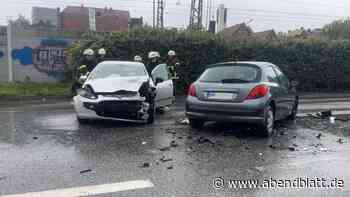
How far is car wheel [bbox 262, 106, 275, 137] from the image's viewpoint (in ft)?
23.7

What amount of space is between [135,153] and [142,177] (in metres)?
1.20

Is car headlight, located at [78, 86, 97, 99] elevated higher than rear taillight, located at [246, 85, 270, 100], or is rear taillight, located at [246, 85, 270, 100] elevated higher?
rear taillight, located at [246, 85, 270, 100]

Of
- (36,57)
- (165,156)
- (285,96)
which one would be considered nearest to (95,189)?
(165,156)

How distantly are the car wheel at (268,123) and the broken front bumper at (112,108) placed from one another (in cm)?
265

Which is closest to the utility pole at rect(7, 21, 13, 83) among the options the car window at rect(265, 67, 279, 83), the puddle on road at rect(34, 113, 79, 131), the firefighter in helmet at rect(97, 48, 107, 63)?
the firefighter in helmet at rect(97, 48, 107, 63)

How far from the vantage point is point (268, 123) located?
740 centimetres

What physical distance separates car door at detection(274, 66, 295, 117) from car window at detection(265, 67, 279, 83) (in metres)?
0.28

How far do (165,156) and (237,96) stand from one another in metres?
2.09

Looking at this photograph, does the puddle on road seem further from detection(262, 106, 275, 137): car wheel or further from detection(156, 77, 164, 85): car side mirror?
detection(262, 106, 275, 137): car wheel

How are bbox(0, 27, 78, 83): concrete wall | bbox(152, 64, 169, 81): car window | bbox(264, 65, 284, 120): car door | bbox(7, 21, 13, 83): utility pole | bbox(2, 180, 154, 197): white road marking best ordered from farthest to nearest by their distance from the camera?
bbox(0, 27, 78, 83): concrete wall, bbox(7, 21, 13, 83): utility pole, bbox(152, 64, 169, 81): car window, bbox(264, 65, 284, 120): car door, bbox(2, 180, 154, 197): white road marking

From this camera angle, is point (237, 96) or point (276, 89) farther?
point (276, 89)

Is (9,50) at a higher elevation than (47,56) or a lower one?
higher

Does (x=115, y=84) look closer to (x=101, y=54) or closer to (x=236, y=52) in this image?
(x=101, y=54)

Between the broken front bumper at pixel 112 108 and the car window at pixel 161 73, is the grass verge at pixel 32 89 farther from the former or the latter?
the broken front bumper at pixel 112 108
